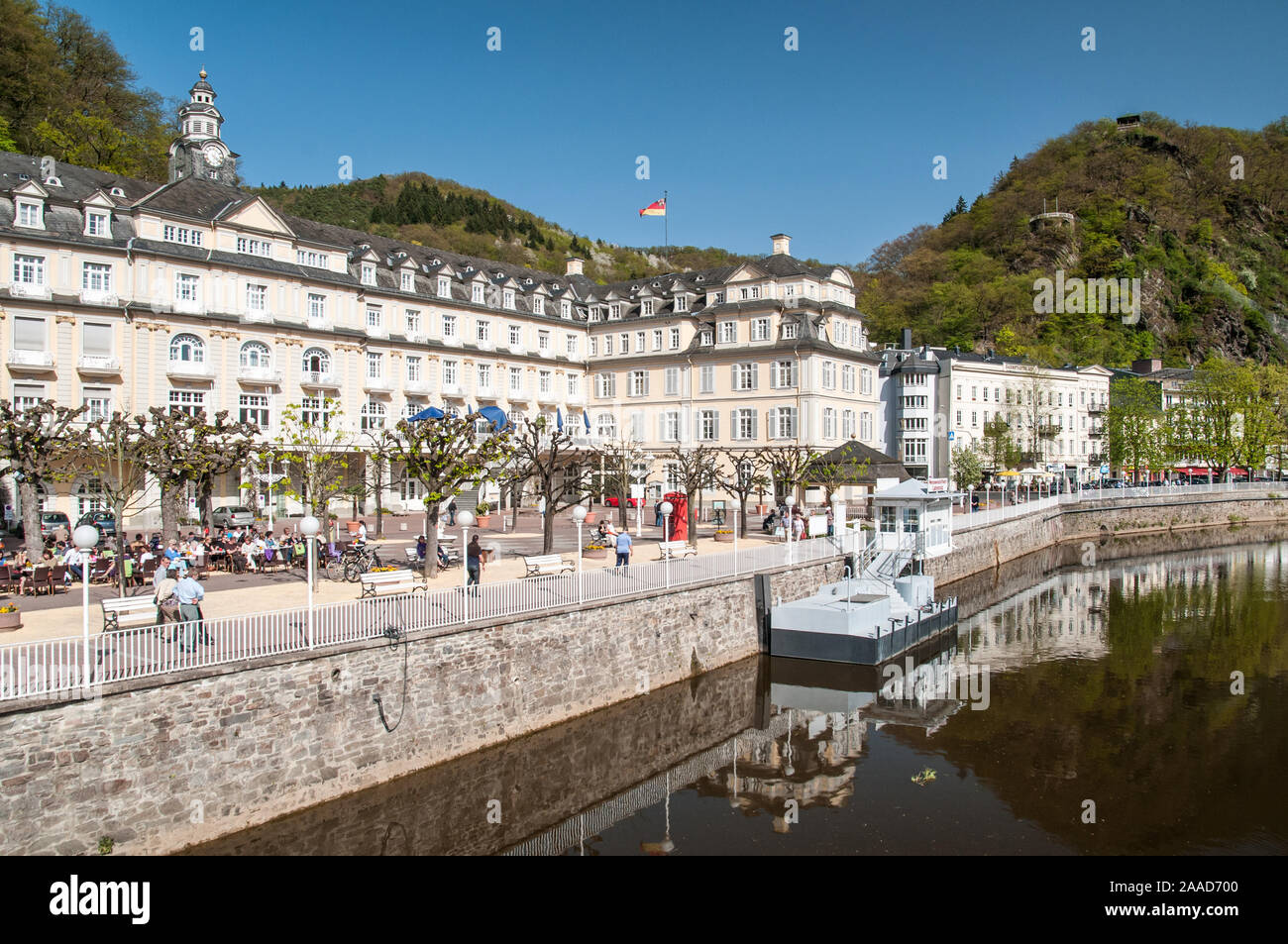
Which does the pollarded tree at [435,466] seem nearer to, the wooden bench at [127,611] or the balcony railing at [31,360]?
the wooden bench at [127,611]

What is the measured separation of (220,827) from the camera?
39.7 ft

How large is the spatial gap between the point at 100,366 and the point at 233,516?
9.04m

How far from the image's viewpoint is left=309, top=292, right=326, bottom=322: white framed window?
43156 millimetres

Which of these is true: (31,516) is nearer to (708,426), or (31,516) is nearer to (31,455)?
(31,455)

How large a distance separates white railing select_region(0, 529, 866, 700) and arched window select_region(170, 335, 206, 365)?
92.0 feet

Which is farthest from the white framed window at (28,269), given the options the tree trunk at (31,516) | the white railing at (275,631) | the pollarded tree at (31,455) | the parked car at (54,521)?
the white railing at (275,631)

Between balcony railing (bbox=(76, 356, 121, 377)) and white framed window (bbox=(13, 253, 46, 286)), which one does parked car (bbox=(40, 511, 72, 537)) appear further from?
white framed window (bbox=(13, 253, 46, 286))

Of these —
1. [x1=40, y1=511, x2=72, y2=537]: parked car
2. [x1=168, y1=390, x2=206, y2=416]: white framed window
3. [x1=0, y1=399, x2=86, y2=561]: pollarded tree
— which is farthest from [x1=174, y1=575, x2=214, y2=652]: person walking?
[x1=168, y1=390, x2=206, y2=416]: white framed window

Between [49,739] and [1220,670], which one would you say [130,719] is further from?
[1220,670]

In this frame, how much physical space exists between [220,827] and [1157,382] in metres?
89.0

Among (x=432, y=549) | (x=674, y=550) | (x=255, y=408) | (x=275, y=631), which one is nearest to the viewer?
(x=275, y=631)

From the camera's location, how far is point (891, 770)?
16.4m

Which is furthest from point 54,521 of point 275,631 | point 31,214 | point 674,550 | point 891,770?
point 891,770
